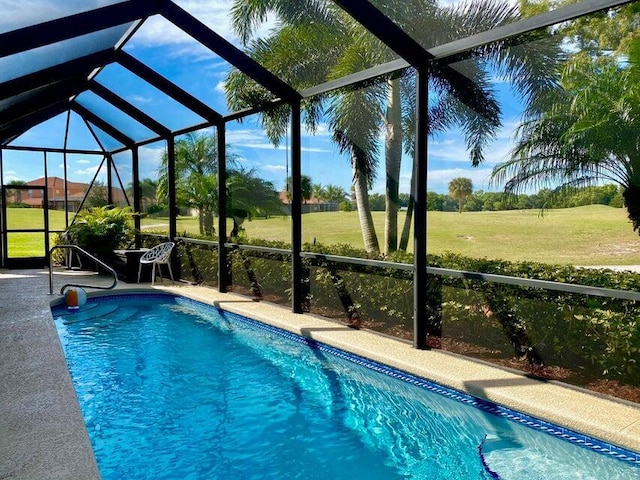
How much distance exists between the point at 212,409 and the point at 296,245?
11.0ft

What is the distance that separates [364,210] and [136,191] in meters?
8.58

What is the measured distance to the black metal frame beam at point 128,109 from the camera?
10766 millimetres

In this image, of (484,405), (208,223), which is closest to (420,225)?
(484,405)

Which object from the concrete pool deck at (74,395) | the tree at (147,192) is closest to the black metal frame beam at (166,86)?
the concrete pool deck at (74,395)

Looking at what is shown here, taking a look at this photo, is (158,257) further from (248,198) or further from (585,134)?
(585,134)

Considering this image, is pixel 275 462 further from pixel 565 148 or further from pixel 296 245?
pixel 296 245

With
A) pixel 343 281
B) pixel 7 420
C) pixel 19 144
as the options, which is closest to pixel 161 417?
pixel 7 420

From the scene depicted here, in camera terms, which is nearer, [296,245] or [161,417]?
[161,417]

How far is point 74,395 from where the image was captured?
4066 millimetres

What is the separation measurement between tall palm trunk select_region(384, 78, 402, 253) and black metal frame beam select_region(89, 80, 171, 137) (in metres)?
6.11

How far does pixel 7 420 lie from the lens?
11.8ft

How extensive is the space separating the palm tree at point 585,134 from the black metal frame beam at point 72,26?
4.60 m

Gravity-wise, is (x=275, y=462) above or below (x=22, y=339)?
below

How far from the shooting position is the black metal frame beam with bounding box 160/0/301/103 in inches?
252
